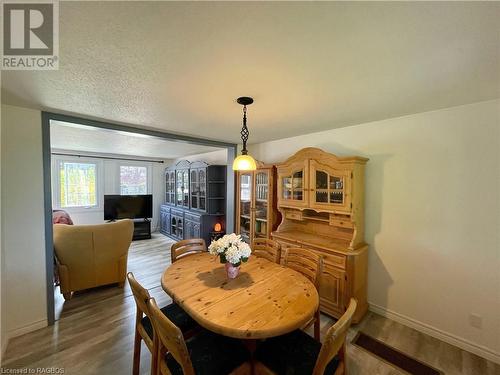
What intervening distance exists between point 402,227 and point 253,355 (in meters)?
2.08

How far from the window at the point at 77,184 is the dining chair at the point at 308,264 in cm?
595

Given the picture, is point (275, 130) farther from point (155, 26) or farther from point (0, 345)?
point (0, 345)

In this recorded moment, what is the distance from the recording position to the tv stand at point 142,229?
18.7 ft

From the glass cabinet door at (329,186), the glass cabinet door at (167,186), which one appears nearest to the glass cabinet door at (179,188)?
the glass cabinet door at (167,186)

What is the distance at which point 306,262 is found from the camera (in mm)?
2098

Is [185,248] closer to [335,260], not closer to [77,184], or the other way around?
[335,260]

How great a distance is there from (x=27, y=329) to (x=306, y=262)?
295 centimetres

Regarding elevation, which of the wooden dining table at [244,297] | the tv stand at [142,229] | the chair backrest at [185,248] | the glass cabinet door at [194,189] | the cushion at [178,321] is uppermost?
the glass cabinet door at [194,189]

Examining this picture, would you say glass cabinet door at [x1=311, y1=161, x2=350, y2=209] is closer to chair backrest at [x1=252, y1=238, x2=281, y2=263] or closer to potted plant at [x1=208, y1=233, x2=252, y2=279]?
chair backrest at [x1=252, y1=238, x2=281, y2=263]

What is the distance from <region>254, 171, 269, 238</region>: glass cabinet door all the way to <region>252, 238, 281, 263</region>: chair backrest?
0.93 metres

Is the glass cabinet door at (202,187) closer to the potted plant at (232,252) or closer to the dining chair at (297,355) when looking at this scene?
the potted plant at (232,252)

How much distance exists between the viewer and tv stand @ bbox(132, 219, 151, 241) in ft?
18.7

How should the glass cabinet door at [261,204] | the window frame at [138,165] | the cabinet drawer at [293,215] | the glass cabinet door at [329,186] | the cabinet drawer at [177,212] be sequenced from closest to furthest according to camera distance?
1. the glass cabinet door at [329,186]
2. the cabinet drawer at [293,215]
3. the glass cabinet door at [261,204]
4. the cabinet drawer at [177,212]
5. the window frame at [138,165]

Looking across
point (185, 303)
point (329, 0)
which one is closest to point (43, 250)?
point (185, 303)
